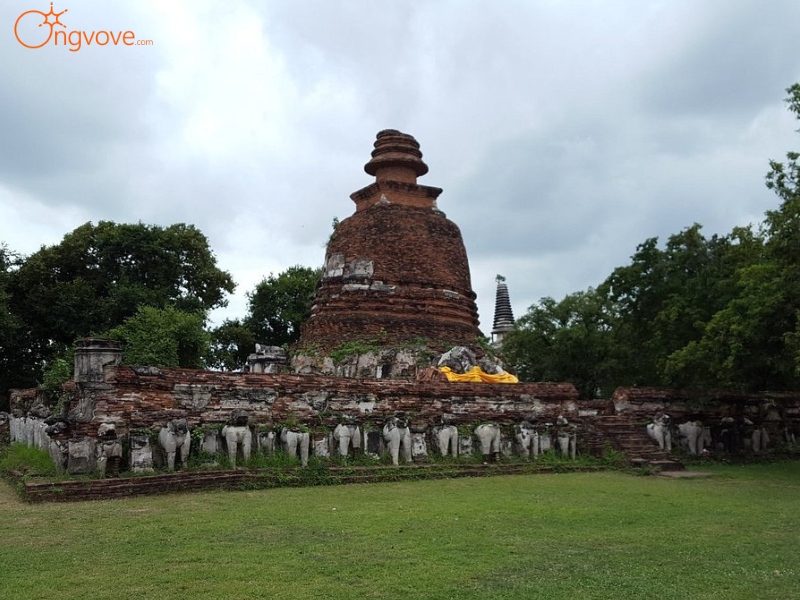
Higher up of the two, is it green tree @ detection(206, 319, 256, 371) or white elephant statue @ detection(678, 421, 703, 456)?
green tree @ detection(206, 319, 256, 371)

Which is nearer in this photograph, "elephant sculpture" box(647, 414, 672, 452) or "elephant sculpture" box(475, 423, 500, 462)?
"elephant sculpture" box(475, 423, 500, 462)

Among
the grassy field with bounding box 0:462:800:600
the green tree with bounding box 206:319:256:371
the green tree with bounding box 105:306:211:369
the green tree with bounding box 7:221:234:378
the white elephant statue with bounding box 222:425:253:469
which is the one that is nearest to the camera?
the grassy field with bounding box 0:462:800:600

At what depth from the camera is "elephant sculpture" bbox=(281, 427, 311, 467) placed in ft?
38.5

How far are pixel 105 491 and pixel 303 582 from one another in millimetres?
5527

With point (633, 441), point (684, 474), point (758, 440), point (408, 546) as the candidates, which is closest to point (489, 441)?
point (633, 441)

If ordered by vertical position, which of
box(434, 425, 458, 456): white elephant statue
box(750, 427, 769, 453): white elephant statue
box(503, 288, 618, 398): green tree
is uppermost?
box(503, 288, 618, 398): green tree

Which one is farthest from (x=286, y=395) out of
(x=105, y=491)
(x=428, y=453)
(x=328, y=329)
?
(x=328, y=329)

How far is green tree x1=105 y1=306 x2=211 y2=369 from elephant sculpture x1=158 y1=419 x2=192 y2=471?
35.0 ft

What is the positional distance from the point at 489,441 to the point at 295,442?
3.82m

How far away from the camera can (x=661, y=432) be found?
1487 centimetres

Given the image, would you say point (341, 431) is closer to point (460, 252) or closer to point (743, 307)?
point (743, 307)

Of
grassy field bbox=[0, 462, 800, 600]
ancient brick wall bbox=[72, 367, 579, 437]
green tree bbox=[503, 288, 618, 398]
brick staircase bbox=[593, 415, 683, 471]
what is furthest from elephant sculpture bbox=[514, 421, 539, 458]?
green tree bbox=[503, 288, 618, 398]

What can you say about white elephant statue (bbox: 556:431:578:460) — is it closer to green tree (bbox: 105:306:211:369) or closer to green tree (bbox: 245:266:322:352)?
green tree (bbox: 105:306:211:369)

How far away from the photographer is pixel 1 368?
25.9 meters
